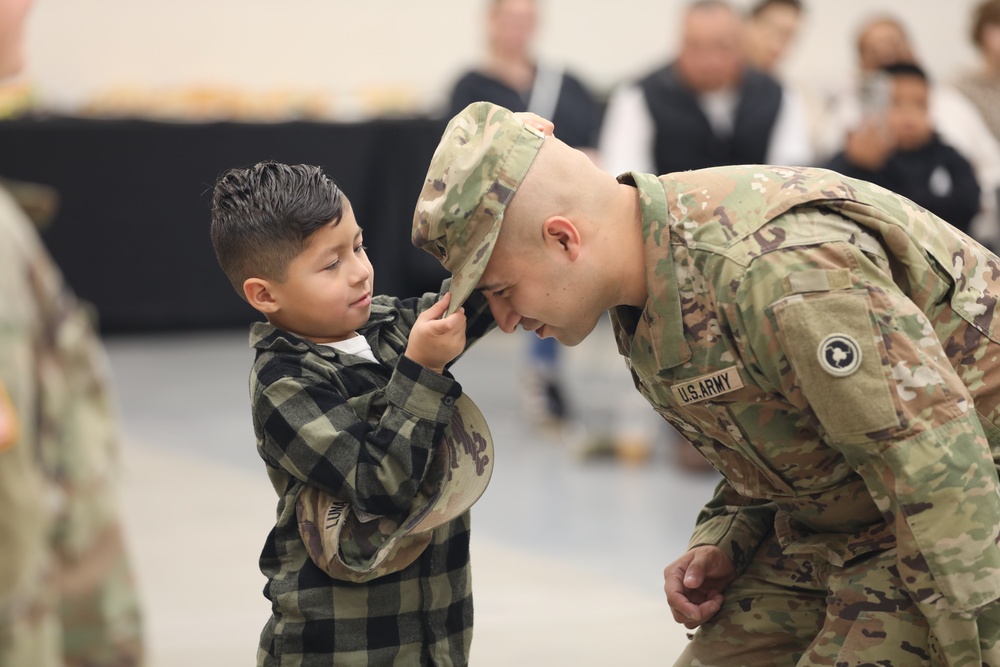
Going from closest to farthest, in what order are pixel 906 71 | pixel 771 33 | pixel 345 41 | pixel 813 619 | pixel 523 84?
pixel 813 619, pixel 906 71, pixel 523 84, pixel 771 33, pixel 345 41

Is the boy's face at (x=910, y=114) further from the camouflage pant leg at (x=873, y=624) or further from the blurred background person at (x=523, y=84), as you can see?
the camouflage pant leg at (x=873, y=624)

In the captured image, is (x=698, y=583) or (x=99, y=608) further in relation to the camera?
(x=698, y=583)

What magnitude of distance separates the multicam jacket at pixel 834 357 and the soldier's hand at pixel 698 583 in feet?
0.67

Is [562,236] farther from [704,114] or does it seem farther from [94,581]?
[704,114]

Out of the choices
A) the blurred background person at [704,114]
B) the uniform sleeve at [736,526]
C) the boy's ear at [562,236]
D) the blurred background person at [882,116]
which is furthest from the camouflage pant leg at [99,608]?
the blurred background person at [882,116]

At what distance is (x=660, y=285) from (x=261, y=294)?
23.3 inches

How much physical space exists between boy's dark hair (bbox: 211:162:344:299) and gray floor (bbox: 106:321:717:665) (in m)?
1.57

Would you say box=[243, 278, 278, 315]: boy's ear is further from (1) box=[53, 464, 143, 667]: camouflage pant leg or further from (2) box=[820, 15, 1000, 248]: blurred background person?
(2) box=[820, 15, 1000, 248]: blurred background person

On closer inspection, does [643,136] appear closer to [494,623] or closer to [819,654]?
[494,623]

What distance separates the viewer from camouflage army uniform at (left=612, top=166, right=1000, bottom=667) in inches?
71.3

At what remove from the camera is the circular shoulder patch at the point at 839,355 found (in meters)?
1.80

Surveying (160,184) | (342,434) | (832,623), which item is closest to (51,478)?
(342,434)

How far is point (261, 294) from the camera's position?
204 centimetres

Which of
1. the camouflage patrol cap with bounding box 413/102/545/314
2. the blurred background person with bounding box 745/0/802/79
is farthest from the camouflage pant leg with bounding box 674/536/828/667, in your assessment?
the blurred background person with bounding box 745/0/802/79
